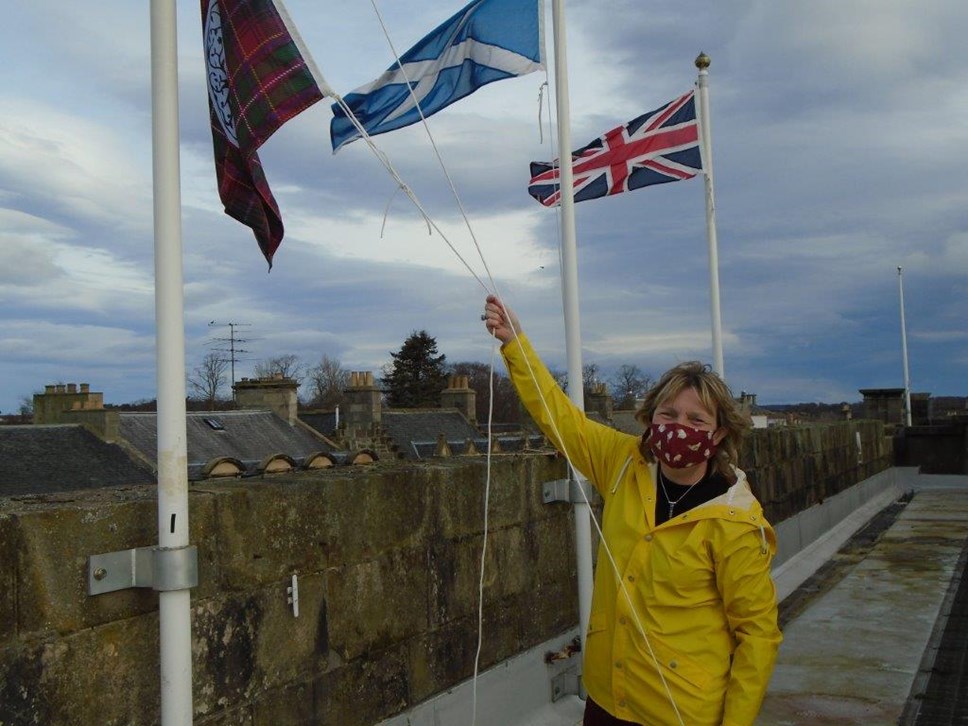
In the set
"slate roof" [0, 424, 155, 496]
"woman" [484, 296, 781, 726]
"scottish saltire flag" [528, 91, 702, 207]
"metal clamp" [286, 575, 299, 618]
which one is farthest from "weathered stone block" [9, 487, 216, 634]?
"slate roof" [0, 424, 155, 496]

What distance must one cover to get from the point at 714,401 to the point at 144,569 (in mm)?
1893

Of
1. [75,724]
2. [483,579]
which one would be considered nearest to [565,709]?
[483,579]

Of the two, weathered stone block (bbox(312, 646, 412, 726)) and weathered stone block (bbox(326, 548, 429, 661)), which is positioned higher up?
weathered stone block (bbox(326, 548, 429, 661))

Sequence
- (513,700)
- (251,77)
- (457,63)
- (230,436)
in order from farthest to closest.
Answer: (230,436) < (457,63) < (513,700) < (251,77)

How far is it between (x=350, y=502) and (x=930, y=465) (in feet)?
69.8

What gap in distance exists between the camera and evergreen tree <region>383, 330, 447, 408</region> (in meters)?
57.2

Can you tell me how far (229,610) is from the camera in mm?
3428

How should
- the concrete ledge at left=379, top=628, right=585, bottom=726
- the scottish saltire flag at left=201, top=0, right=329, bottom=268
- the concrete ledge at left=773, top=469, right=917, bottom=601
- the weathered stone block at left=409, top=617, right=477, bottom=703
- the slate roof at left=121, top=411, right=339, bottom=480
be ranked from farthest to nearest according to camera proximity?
the slate roof at left=121, top=411, right=339, bottom=480, the concrete ledge at left=773, top=469, right=917, bottom=601, the concrete ledge at left=379, top=628, right=585, bottom=726, the weathered stone block at left=409, top=617, right=477, bottom=703, the scottish saltire flag at left=201, top=0, right=329, bottom=268

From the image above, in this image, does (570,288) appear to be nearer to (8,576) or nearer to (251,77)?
(251,77)

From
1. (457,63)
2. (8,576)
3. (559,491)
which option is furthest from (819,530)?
(8,576)

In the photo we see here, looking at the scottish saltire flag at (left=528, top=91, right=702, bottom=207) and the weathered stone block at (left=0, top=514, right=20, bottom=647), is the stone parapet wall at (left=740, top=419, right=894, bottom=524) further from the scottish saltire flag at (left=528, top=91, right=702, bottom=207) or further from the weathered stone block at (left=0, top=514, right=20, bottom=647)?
the weathered stone block at (left=0, top=514, right=20, bottom=647)

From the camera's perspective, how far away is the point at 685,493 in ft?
10.0

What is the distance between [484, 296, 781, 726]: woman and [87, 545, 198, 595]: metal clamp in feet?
4.34

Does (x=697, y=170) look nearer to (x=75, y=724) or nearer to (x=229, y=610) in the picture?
(x=229, y=610)
